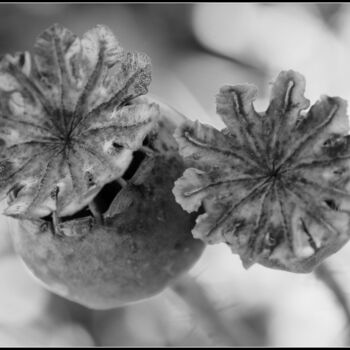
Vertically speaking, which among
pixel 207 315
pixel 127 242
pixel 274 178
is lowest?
pixel 207 315

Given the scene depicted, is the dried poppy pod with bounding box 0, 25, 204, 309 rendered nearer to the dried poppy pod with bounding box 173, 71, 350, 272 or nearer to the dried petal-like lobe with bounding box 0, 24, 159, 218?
the dried petal-like lobe with bounding box 0, 24, 159, 218

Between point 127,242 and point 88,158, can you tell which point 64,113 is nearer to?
point 88,158

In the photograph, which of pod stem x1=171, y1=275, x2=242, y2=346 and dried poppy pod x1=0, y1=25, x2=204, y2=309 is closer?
dried poppy pod x1=0, y1=25, x2=204, y2=309

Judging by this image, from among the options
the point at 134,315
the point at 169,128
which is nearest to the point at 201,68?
the point at 134,315

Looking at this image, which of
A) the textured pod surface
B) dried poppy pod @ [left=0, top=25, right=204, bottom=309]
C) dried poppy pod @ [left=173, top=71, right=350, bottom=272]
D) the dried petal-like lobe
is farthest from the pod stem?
the dried petal-like lobe

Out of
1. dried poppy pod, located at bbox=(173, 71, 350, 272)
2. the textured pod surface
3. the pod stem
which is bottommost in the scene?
the pod stem

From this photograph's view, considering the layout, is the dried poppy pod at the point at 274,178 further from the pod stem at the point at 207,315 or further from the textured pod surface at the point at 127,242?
the pod stem at the point at 207,315

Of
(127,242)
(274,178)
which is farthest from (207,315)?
(274,178)
